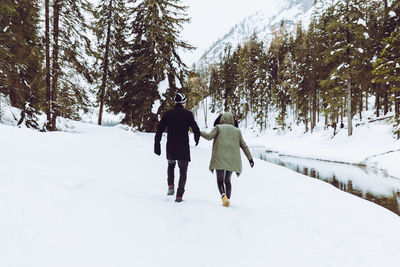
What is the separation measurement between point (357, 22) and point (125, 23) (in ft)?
67.2

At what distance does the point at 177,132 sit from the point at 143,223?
1959mm

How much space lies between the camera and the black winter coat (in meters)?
4.95

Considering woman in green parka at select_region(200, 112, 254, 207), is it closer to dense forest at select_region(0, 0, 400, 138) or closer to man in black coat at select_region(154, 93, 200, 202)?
man in black coat at select_region(154, 93, 200, 202)

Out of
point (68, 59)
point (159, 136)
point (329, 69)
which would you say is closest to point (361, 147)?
point (329, 69)

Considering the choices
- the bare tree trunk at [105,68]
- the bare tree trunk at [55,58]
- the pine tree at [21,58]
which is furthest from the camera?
the bare tree trunk at [105,68]

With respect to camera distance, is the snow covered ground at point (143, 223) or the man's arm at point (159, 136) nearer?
the snow covered ground at point (143, 223)

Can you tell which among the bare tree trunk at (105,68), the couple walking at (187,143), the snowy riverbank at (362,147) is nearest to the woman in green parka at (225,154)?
the couple walking at (187,143)

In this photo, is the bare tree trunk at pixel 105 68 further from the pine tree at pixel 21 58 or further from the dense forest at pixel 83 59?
the pine tree at pixel 21 58

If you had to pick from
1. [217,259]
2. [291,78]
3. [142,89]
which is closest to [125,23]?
[142,89]

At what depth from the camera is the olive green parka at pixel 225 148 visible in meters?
5.30

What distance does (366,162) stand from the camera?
16766 mm

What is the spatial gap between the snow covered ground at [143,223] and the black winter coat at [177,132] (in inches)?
41.4

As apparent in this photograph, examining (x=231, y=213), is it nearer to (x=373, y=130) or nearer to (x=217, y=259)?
(x=217, y=259)

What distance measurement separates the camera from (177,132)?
5008 mm
